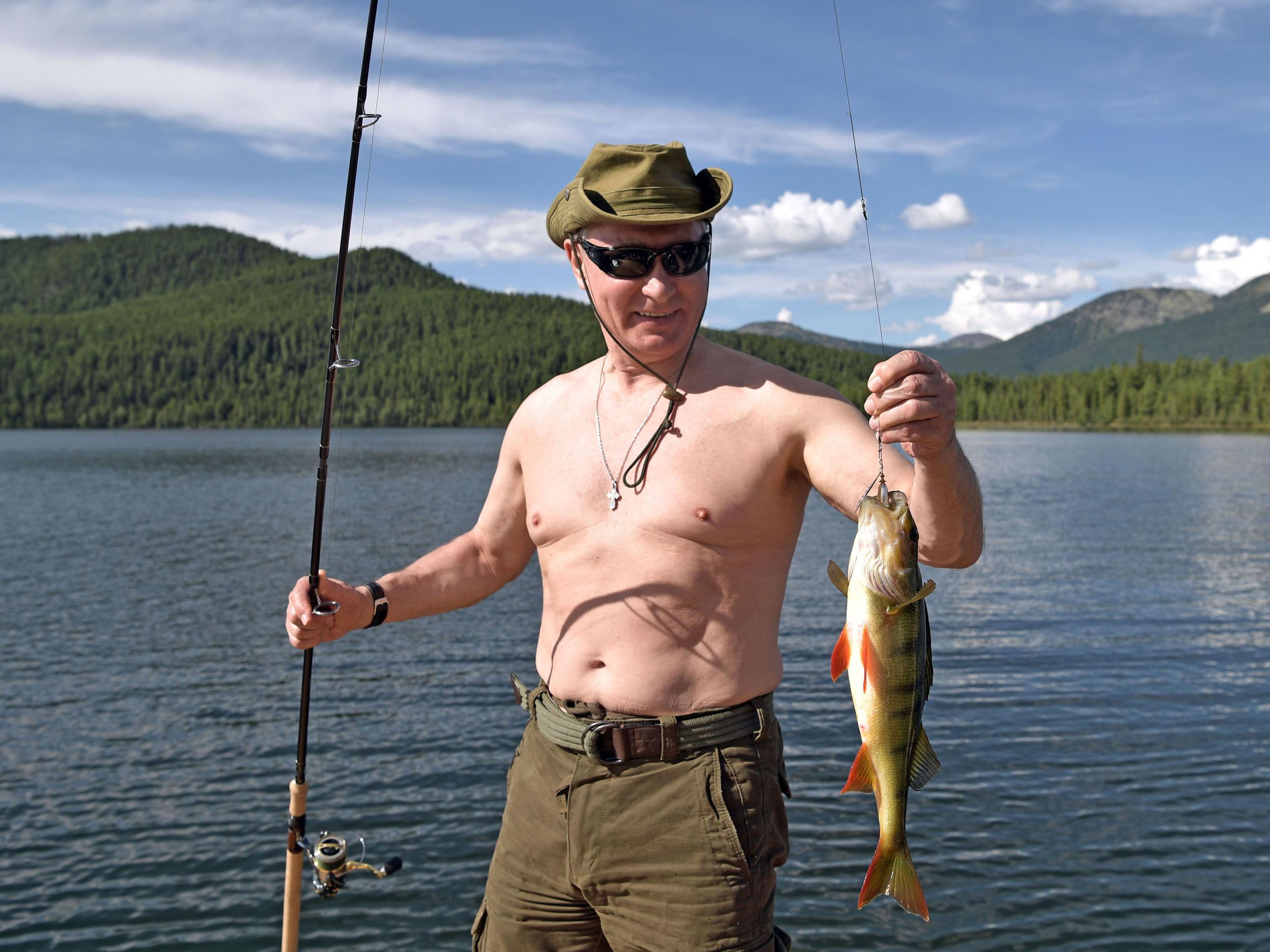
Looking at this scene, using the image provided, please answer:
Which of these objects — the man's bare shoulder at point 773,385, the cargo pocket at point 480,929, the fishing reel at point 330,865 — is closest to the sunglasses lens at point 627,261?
the man's bare shoulder at point 773,385

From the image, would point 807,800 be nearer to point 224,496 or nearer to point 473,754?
point 473,754

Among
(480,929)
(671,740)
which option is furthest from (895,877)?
(480,929)

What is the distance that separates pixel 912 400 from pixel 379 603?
7.10 feet

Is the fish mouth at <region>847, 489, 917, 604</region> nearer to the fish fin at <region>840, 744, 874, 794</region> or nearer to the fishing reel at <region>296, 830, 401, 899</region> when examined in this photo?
the fish fin at <region>840, 744, 874, 794</region>

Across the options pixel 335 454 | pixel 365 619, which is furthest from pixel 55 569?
pixel 335 454

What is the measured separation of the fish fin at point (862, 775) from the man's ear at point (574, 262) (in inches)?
69.0

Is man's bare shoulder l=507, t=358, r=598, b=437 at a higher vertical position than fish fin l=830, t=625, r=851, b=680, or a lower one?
higher

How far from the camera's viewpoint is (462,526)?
34094 mm

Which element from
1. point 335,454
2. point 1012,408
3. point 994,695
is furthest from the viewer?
point 1012,408

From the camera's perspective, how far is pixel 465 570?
3881mm

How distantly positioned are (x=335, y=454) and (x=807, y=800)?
3048 inches

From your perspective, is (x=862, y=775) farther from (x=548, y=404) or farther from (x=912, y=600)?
(x=548, y=404)

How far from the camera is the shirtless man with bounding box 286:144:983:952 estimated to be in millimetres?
2957

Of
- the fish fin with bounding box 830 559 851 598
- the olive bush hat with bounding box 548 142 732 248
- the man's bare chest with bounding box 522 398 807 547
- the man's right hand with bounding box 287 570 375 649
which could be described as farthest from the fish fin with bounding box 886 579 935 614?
the man's right hand with bounding box 287 570 375 649
